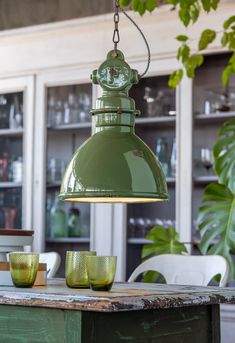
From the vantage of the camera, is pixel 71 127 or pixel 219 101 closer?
pixel 219 101

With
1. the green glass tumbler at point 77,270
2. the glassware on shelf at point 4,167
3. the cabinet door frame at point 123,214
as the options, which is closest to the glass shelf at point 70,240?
the cabinet door frame at point 123,214

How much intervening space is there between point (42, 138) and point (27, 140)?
104 millimetres

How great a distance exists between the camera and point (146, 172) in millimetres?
2139

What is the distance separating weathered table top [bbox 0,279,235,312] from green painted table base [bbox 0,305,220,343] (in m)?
0.03

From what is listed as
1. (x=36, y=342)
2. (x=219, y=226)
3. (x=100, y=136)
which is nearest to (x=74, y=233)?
(x=219, y=226)

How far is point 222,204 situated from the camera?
12.0ft

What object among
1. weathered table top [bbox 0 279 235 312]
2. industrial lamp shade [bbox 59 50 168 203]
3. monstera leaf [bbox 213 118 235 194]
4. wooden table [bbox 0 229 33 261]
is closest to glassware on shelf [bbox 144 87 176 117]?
monstera leaf [bbox 213 118 235 194]

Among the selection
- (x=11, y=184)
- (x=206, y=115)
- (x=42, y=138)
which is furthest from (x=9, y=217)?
(x=206, y=115)

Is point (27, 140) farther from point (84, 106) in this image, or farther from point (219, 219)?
point (219, 219)

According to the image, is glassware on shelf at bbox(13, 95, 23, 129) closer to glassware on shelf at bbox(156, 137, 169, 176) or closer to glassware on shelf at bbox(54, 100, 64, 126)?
glassware on shelf at bbox(54, 100, 64, 126)

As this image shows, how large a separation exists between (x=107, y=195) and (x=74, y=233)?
232 centimetres

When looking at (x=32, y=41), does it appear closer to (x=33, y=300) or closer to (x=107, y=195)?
(x=107, y=195)

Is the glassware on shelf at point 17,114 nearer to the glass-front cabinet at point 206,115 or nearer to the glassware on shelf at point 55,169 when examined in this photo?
the glassware on shelf at point 55,169

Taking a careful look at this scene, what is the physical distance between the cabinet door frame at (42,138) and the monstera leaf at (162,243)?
0.78 meters
